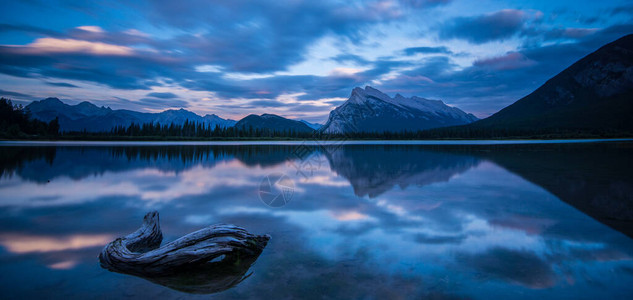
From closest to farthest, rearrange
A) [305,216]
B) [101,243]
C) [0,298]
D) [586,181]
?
[0,298]
[101,243]
[305,216]
[586,181]

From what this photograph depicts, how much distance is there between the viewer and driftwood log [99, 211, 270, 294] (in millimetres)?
5973

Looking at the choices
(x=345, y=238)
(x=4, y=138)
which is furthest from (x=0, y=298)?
(x=4, y=138)

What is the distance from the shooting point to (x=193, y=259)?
639cm

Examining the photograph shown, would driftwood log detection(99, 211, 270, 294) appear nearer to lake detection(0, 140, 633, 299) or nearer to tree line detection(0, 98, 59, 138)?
lake detection(0, 140, 633, 299)

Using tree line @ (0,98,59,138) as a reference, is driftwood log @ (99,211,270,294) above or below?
below

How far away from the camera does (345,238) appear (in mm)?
8250

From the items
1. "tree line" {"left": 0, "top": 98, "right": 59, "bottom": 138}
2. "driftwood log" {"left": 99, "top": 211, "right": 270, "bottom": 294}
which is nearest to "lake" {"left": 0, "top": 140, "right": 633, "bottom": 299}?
"driftwood log" {"left": 99, "top": 211, "right": 270, "bottom": 294}

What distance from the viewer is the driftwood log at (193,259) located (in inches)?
235

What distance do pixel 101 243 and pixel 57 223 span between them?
3120mm

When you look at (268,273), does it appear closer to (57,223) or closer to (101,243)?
(101,243)

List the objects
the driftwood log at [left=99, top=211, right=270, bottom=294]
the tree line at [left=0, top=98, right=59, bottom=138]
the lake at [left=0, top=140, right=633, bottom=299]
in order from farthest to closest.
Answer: the tree line at [left=0, top=98, right=59, bottom=138], the driftwood log at [left=99, top=211, right=270, bottom=294], the lake at [left=0, top=140, right=633, bottom=299]

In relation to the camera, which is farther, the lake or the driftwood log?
the driftwood log

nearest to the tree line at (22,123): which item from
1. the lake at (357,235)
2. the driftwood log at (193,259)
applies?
the lake at (357,235)

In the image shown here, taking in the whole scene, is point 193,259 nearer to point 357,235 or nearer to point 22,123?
point 357,235
